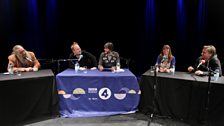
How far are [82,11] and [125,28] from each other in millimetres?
1254

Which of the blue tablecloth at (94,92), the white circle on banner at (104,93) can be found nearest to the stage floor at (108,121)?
the blue tablecloth at (94,92)

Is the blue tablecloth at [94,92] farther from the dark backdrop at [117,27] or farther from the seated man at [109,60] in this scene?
the dark backdrop at [117,27]

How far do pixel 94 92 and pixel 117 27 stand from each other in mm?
2836

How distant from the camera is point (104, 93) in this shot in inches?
135

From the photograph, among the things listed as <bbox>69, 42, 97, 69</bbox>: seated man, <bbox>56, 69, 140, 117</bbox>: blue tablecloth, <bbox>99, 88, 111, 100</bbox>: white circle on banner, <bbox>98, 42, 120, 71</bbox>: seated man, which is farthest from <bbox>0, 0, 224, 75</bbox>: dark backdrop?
<bbox>99, 88, 111, 100</bbox>: white circle on banner

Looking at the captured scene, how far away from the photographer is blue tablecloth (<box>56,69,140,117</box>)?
11.1ft

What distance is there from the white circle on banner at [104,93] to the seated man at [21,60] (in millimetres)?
1234

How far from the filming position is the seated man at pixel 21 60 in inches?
137

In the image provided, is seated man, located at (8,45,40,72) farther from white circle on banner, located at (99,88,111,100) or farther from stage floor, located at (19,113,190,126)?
white circle on banner, located at (99,88,111,100)

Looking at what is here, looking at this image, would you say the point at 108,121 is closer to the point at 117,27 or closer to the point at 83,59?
the point at 83,59

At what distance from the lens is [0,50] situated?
4836 millimetres

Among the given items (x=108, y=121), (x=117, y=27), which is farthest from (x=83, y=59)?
(x=117, y=27)

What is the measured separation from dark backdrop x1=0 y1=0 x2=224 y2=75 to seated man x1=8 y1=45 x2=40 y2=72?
152 cm

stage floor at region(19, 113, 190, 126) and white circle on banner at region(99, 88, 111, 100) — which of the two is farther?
white circle on banner at region(99, 88, 111, 100)
